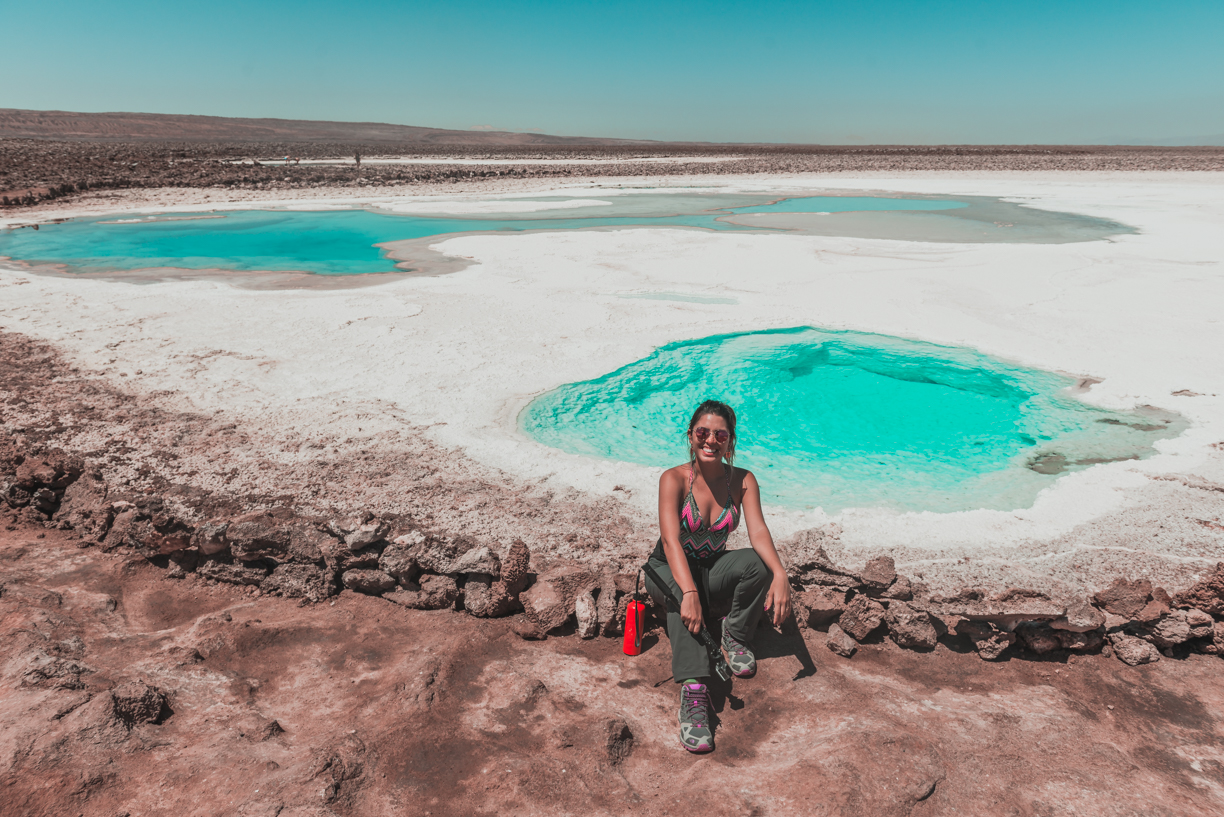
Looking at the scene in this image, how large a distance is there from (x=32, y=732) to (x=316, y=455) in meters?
2.72

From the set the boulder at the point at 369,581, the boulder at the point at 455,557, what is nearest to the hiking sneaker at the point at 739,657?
the boulder at the point at 455,557

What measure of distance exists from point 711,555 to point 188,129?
543 feet

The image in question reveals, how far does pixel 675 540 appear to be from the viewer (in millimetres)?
2928

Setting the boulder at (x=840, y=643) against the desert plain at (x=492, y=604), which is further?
the boulder at (x=840, y=643)

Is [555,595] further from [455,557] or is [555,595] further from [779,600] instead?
[779,600]

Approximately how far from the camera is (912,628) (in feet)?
10.6

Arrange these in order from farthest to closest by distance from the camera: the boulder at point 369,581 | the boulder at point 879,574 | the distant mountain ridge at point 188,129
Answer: the distant mountain ridge at point 188,129
the boulder at point 369,581
the boulder at point 879,574

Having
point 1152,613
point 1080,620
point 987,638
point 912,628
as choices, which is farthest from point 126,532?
point 1152,613

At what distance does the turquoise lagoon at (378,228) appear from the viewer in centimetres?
1267

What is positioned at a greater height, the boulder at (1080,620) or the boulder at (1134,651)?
the boulder at (1080,620)

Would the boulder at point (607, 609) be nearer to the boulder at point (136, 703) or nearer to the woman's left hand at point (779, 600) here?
the woman's left hand at point (779, 600)

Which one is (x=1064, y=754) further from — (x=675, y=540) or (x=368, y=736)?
(x=368, y=736)

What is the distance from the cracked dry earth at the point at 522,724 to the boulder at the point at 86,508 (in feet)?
1.93

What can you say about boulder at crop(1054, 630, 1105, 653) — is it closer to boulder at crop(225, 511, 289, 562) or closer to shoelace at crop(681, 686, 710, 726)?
shoelace at crop(681, 686, 710, 726)
